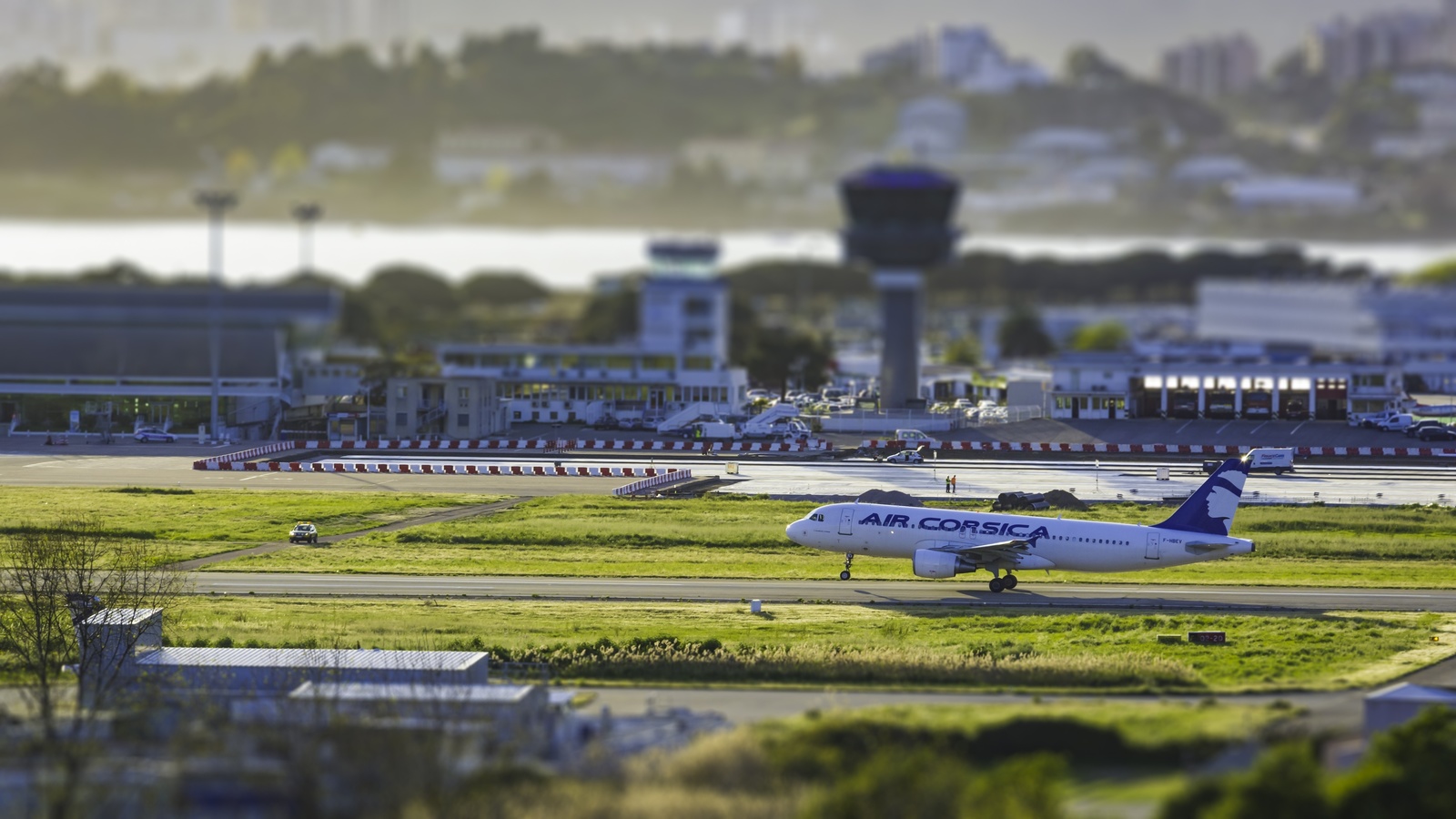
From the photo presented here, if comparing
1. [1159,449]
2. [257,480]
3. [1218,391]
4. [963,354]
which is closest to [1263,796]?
[257,480]

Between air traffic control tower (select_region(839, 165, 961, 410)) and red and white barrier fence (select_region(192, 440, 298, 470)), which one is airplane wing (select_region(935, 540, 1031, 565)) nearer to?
red and white barrier fence (select_region(192, 440, 298, 470))

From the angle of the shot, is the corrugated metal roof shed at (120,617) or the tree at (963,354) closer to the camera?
the corrugated metal roof shed at (120,617)

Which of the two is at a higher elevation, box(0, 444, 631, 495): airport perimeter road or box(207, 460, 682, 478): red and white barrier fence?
box(207, 460, 682, 478): red and white barrier fence

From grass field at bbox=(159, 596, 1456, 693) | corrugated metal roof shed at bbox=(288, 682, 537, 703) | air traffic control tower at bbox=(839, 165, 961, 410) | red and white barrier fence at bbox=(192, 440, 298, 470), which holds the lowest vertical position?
grass field at bbox=(159, 596, 1456, 693)

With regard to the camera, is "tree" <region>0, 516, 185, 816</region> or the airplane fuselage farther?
the airplane fuselage

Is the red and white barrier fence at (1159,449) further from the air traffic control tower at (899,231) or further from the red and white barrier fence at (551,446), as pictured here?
the air traffic control tower at (899,231)

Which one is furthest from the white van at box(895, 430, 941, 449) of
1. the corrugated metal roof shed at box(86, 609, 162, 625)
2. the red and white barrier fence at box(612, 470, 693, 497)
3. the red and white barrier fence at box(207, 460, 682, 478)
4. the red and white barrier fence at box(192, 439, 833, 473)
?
the corrugated metal roof shed at box(86, 609, 162, 625)

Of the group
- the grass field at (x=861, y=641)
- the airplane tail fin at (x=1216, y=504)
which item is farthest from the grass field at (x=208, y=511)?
the airplane tail fin at (x=1216, y=504)
